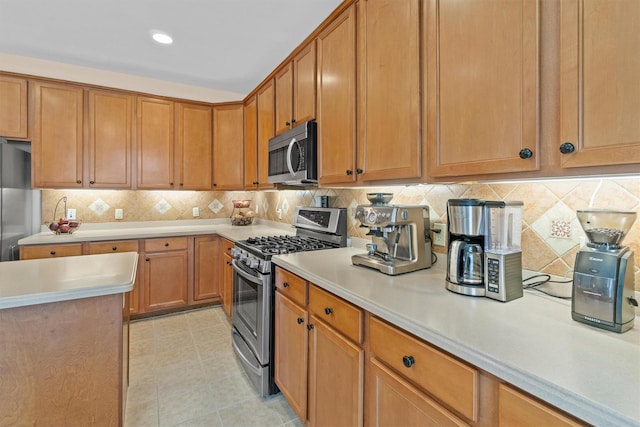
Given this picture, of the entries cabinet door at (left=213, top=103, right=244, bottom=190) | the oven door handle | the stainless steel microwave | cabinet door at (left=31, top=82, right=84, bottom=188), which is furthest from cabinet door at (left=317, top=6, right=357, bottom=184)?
cabinet door at (left=31, top=82, right=84, bottom=188)

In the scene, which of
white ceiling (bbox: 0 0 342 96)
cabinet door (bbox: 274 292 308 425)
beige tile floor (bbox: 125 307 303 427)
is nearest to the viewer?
cabinet door (bbox: 274 292 308 425)

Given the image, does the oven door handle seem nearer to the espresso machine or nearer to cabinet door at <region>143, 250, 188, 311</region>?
the espresso machine

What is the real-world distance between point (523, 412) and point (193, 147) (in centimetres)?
370

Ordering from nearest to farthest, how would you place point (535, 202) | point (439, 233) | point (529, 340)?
point (529, 340) < point (535, 202) < point (439, 233)

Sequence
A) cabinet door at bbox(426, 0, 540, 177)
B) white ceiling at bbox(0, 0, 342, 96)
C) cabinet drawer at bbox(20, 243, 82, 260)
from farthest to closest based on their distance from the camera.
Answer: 1. cabinet drawer at bbox(20, 243, 82, 260)
2. white ceiling at bbox(0, 0, 342, 96)
3. cabinet door at bbox(426, 0, 540, 177)

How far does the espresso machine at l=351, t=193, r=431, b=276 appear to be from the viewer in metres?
1.40

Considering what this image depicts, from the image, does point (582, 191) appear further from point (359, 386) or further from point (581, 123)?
point (359, 386)

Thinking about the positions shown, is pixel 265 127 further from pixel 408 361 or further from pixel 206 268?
pixel 408 361

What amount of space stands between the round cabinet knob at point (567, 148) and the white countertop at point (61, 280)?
5.49 feet

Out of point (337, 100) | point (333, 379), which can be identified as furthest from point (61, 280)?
point (337, 100)

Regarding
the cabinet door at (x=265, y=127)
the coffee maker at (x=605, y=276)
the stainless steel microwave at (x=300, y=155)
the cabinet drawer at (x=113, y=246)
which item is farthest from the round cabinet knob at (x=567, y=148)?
the cabinet drawer at (x=113, y=246)

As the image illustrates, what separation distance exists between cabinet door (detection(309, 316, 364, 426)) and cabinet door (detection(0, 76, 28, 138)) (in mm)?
3287

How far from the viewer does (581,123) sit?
0.84 meters

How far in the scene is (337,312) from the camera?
4.28ft
